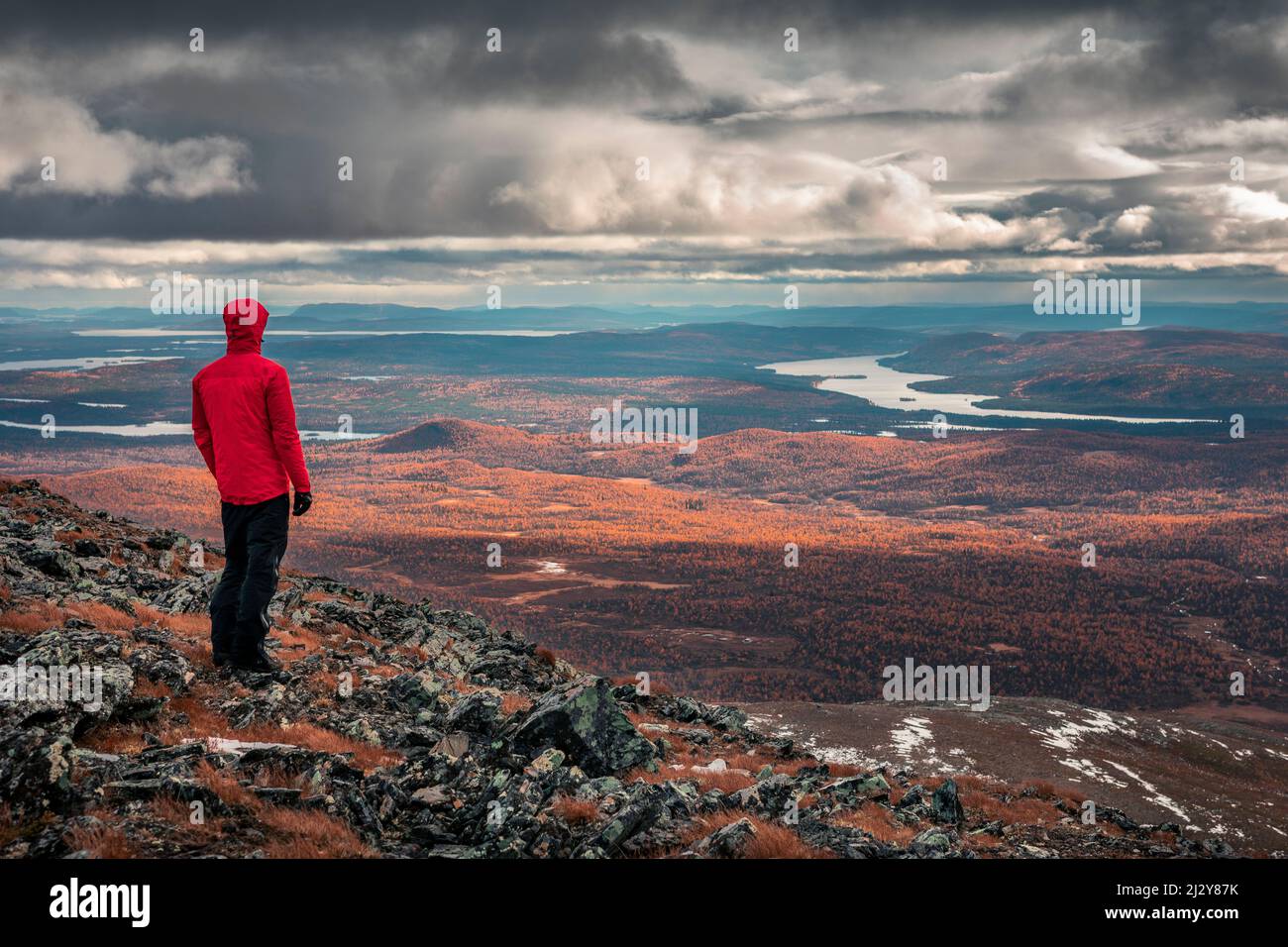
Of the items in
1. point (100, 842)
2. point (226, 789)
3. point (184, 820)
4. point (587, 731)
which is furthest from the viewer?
point (587, 731)

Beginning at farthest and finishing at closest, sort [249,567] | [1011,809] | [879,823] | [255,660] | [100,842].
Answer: [1011,809] < [879,823] < [255,660] < [249,567] < [100,842]

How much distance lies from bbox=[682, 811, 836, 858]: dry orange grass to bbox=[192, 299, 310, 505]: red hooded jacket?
568cm

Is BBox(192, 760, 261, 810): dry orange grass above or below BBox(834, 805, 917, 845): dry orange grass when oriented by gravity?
above

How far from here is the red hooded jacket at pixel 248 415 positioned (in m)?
9.71

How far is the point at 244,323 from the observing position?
31.6 feet

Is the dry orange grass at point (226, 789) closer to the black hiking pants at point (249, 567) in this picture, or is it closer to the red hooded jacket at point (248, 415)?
the black hiking pants at point (249, 567)

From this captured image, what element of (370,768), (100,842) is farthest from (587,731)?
(100,842)

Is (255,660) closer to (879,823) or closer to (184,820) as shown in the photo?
(184,820)

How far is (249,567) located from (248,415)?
6.09 feet

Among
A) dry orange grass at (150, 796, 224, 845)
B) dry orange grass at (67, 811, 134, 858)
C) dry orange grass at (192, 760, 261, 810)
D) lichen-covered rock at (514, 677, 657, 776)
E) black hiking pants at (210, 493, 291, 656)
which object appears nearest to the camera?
dry orange grass at (67, 811, 134, 858)

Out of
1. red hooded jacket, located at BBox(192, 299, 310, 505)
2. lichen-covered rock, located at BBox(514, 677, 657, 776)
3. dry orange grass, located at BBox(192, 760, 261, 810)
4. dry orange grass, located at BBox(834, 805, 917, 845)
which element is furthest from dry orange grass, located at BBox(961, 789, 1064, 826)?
red hooded jacket, located at BBox(192, 299, 310, 505)

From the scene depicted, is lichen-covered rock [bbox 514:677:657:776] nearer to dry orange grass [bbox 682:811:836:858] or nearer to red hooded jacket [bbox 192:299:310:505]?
dry orange grass [bbox 682:811:836:858]

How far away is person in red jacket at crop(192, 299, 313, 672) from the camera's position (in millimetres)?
9719
